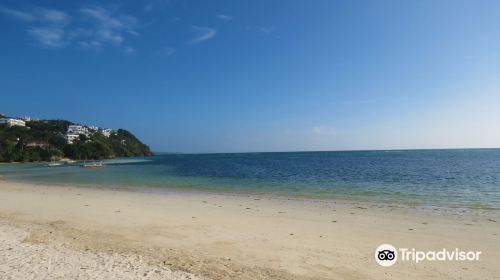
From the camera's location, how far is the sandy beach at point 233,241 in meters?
7.01

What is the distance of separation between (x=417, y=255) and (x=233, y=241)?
16.7ft

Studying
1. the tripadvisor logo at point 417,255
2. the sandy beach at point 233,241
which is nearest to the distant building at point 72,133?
the sandy beach at point 233,241

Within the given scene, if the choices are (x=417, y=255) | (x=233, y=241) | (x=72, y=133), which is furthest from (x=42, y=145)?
(x=417, y=255)

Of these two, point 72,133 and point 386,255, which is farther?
point 72,133

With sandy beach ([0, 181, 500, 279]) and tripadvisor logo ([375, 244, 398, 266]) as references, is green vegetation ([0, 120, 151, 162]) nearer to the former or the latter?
sandy beach ([0, 181, 500, 279])

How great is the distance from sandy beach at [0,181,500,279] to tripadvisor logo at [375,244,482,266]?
222mm

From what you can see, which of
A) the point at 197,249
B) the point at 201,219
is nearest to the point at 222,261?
the point at 197,249

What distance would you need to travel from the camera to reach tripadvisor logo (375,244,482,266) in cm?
806

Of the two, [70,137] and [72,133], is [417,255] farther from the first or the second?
[72,133]

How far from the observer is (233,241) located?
9.76m

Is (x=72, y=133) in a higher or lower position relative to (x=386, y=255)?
higher

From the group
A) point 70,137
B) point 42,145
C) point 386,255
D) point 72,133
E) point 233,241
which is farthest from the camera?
point 72,133

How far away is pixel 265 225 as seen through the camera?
12.2 m

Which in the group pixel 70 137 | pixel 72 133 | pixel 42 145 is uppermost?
pixel 72 133
